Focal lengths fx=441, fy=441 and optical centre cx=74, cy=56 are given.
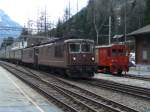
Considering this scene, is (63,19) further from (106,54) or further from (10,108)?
(10,108)

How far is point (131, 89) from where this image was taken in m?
23.0

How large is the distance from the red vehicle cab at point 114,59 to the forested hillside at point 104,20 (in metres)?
50.3

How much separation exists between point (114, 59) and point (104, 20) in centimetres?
6203

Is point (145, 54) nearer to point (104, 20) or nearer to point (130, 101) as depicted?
point (130, 101)

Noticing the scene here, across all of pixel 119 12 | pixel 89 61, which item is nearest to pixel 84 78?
pixel 89 61

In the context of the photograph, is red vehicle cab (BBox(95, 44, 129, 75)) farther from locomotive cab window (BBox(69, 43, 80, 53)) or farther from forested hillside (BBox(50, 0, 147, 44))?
forested hillside (BBox(50, 0, 147, 44))

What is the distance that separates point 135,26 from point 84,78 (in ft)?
211

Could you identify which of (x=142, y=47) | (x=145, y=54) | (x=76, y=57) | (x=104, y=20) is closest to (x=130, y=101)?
(x=76, y=57)

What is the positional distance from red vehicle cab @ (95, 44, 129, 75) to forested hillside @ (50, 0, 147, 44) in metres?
50.3

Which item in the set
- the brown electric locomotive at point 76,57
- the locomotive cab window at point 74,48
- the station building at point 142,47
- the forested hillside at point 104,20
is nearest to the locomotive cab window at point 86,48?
the brown electric locomotive at point 76,57

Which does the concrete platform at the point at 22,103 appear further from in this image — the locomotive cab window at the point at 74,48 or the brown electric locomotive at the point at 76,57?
the locomotive cab window at the point at 74,48

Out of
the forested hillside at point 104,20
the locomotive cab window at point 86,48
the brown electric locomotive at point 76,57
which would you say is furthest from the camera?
the forested hillside at point 104,20

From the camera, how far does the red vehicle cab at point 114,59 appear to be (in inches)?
1506

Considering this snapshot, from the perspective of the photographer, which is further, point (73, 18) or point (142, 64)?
point (73, 18)
